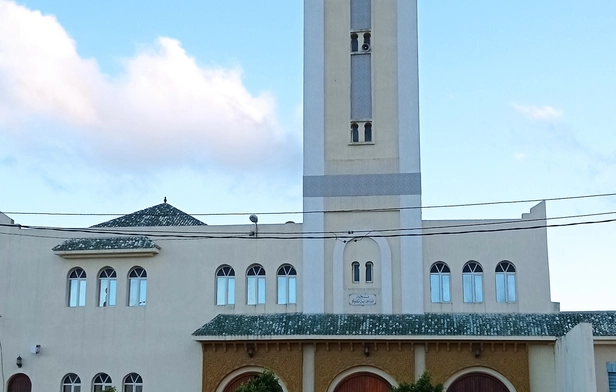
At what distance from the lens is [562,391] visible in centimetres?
2472

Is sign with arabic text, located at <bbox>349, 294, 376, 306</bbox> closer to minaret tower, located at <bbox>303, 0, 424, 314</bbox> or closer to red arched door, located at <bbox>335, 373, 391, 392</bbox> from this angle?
minaret tower, located at <bbox>303, 0, 424, 314</bbox>

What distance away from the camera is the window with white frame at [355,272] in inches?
1068

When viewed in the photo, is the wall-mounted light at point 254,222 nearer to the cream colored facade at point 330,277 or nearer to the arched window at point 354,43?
the cream colored facade at point 330,277

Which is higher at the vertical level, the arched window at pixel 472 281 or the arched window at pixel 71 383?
the arched window at pixel 472 281

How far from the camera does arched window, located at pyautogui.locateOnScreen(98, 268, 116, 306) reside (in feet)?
91.7

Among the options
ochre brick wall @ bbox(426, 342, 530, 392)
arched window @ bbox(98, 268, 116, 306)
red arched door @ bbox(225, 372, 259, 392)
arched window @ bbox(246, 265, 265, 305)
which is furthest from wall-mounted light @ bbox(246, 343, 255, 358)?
ochre brick wall @ bbox(426, 342, 530, 392)

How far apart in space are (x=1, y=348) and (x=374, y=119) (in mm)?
13135

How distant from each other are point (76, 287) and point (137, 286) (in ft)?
6.31

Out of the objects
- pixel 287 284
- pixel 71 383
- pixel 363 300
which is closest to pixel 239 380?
pixel 287 284

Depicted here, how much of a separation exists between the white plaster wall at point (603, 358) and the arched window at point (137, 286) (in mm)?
12976

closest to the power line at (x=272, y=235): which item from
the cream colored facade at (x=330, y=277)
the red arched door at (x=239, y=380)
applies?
the cream colored facade at (x=330, y=277)

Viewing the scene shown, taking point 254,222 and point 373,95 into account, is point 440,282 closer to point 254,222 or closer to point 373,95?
point 254,222

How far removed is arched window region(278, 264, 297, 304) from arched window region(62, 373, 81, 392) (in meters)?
6.42

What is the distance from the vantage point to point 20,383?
2798cm
